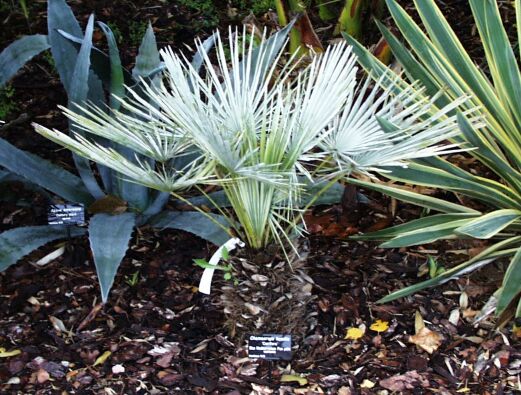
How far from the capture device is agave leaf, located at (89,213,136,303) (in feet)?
7.14

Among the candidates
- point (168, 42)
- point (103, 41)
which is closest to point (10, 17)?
point (103, 41)

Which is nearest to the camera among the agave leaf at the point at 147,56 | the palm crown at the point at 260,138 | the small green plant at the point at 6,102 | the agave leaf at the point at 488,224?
the palm crown at the point at 260,138

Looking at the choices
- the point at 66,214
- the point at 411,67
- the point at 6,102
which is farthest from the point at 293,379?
the point at 6,102

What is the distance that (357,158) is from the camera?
1940 mm

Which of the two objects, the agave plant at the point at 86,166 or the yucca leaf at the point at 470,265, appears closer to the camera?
the yucca leaf at the point at 470,265

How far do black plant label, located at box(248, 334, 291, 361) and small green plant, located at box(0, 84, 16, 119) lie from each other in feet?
5.87

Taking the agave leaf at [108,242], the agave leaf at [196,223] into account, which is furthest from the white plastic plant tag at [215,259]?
the agave leaf at [108,242]

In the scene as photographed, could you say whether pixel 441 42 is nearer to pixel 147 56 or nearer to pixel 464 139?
pixel 464 139

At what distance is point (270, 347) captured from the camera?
85.4 inches

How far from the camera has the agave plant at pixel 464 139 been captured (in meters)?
2.30

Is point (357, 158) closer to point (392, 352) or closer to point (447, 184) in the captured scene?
point (447, 184)

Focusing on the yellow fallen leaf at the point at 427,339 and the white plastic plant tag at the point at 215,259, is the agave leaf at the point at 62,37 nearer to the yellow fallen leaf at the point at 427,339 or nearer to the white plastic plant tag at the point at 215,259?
the white plastic plant tag at the point at 215,259

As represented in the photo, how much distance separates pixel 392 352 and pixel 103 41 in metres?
2.23

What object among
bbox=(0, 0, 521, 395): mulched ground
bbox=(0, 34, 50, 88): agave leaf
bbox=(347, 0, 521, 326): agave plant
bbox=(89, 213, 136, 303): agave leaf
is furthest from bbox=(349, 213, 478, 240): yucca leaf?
bbox=(0, 34, 50, 88): agave leaf
